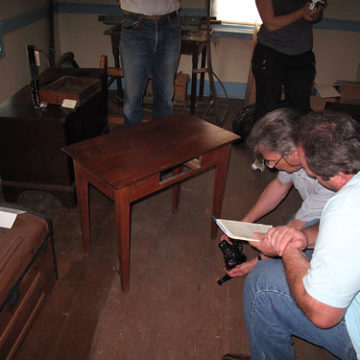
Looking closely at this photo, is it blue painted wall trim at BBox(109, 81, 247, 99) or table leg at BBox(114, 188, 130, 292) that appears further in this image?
blue painted wall trim at BBox(109, 81, 247, 99)

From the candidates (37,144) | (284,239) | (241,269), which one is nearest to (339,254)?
(284,239)

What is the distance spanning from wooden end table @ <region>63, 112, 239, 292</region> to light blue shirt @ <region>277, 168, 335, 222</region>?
390 millimetres

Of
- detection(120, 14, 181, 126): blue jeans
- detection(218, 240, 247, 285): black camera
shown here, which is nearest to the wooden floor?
detection(218, 240, 247, 285): black camera

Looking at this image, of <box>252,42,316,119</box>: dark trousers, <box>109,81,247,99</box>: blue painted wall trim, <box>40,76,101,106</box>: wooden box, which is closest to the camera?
<box>40,76,101,106</box>: wooden box

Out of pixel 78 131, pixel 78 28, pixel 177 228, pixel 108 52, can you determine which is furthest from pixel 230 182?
pixel 78 28

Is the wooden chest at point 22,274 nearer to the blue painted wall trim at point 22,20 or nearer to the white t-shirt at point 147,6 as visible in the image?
the white t-shirt at point 147,6

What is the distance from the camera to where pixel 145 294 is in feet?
5.75

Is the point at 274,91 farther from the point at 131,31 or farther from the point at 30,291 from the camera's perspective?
the point at 30,291

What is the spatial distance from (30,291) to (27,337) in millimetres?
231

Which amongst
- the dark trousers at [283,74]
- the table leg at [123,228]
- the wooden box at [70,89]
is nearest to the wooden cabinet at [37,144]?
the wooden box at [70,89]

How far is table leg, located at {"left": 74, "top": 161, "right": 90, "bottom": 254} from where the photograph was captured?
162 centimetres

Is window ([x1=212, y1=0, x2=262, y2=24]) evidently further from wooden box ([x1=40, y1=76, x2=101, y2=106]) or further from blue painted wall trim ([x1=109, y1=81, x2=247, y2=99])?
wooden box ([x1=40, y1=76, x2=101, y2=106])

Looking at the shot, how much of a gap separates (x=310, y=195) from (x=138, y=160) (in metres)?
0.81

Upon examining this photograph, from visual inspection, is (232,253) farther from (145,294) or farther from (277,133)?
(277,133)
